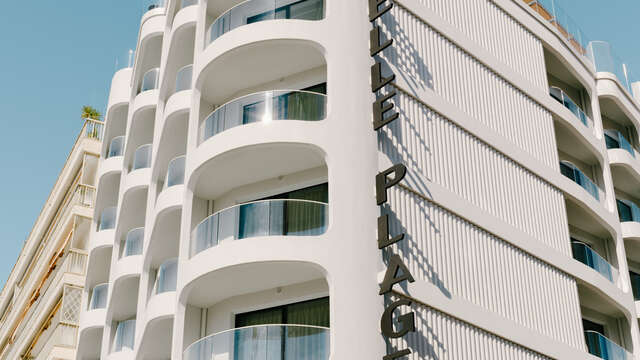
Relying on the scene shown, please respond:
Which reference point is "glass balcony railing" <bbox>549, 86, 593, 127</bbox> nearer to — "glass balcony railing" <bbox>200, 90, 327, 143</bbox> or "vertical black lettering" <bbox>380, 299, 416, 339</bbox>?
"glass balcony railing" <bbox>200, 90, 327, 143</bbox>

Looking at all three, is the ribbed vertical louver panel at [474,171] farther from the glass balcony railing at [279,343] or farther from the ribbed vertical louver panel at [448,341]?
the glass balcony railing at [279,343]

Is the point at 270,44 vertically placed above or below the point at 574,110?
below

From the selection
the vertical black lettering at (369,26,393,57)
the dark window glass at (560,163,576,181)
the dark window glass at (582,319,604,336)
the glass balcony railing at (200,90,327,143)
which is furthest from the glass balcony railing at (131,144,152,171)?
the dark window glass at (582,319,604,336)

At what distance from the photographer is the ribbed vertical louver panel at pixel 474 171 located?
83.2 ft

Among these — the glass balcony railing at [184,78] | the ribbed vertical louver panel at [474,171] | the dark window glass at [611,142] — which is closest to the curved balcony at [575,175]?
the ribbed vertical louver panel at [474,171]

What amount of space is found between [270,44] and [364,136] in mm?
4136

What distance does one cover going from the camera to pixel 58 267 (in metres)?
43.2

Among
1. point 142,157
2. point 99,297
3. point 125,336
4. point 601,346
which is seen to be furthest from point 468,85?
point 99,297

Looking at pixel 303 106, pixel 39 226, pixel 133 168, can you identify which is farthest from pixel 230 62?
pixel 39 226

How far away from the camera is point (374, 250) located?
22.5 meters

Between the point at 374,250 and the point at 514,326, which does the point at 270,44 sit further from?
the point at 514,326

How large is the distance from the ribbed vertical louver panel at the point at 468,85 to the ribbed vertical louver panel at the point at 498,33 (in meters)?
1.15

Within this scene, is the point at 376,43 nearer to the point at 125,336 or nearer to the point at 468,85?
the point at 468,85

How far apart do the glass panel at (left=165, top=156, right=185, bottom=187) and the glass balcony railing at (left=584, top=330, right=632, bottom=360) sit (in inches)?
577
